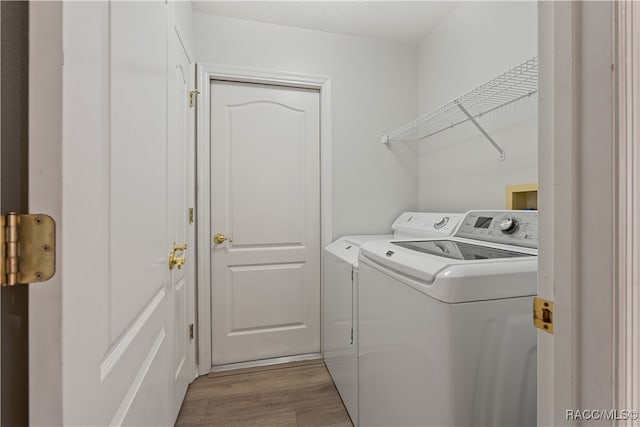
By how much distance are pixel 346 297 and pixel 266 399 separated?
2.72 ft

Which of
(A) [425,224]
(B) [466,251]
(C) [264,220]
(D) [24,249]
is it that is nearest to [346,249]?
(A) [425,224]

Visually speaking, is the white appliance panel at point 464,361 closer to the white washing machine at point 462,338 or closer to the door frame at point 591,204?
the white washing machine at point 462,338

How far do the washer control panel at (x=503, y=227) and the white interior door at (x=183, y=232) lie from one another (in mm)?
1519

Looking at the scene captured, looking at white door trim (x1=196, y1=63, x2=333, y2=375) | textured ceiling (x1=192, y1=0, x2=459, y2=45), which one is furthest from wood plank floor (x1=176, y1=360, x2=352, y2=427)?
textured ceiling (x1=192, y1=0, x2=459, y2=45)

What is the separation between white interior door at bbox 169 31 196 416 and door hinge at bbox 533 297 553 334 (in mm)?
1439

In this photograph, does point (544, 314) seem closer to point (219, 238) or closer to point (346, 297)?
point (346, 297)

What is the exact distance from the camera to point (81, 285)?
0.43 m

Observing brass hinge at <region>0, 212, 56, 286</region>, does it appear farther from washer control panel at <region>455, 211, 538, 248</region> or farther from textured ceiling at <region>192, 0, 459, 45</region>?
textured ceiling at <region>192, 0, 459, 45</region>

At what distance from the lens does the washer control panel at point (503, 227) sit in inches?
45.6

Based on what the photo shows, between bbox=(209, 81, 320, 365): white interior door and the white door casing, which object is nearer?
the white door casing

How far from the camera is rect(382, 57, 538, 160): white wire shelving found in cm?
134
